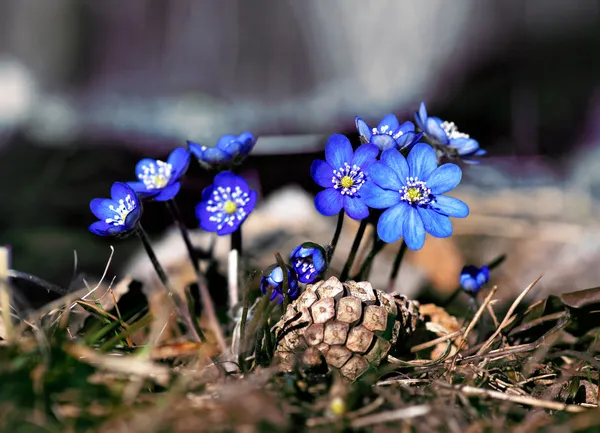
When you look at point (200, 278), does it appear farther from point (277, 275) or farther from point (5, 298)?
point (5, 298)

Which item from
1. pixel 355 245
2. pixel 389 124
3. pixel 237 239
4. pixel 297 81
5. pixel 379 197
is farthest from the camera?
pixel 297 81

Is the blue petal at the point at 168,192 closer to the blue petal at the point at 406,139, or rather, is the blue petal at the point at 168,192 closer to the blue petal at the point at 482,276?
the blue petal at the point at 406,139

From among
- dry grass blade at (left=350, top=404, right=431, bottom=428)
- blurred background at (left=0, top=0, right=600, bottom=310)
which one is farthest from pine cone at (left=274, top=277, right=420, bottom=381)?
blurred background at (left=0, top=0, right=600, bottom=310)

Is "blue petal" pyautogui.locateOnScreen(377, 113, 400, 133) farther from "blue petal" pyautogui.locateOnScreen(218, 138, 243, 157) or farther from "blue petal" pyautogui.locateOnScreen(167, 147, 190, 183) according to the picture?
"blue petal" pyautogui.locateOnScreen(167, 147, 190, 183)

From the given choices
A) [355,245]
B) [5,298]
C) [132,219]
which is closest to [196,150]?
[132,219]

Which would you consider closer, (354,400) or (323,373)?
(354,400)

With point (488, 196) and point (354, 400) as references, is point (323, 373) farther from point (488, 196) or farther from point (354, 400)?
point (488, 196)

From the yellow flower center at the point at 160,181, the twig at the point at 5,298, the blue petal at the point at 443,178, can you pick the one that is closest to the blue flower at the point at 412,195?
the blue petal at the point at 443,178

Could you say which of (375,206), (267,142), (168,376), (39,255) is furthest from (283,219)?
(168,376)
